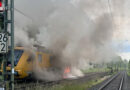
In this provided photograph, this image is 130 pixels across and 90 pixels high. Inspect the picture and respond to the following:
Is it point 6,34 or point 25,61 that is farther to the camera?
point 25,61

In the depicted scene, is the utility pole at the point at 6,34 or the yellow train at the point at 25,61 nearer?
the utility pole at the point at 6,34

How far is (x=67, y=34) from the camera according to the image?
72.0 ft

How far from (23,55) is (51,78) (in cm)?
587

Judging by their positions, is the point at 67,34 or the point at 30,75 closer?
the point at 30,75

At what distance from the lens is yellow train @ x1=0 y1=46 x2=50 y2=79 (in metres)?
13.8

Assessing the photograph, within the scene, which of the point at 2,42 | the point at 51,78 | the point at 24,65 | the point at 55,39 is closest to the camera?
the point at 2,42

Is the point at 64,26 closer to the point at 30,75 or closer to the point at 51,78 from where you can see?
the point at 51,78

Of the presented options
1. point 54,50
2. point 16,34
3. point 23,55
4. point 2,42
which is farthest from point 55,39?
point 2,42

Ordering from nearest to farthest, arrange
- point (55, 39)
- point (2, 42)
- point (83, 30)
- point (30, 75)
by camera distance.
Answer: point (2, 42) < point (30, 75) < point (55, 39) < point (83, 30)

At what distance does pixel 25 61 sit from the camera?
47.3 feet

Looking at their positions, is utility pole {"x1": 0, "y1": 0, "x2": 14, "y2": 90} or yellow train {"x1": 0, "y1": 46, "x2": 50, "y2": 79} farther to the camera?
yellow train {"x1": 0, "y1": 46, "x2": 50, "y2": 79}

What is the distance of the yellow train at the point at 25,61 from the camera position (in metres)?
13.8

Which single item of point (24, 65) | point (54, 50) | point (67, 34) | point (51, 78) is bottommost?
point (51, 78)

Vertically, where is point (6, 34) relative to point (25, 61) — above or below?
above
